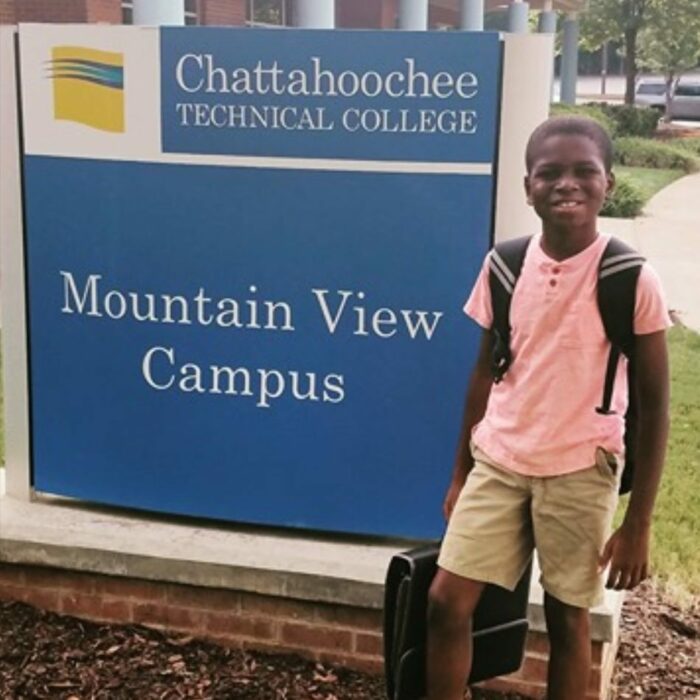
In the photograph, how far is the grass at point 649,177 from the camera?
18.3 metres

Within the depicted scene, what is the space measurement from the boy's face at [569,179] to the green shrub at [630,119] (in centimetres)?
2496

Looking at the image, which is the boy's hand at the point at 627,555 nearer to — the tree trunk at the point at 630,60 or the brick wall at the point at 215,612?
the brick wall at the point at 215,612

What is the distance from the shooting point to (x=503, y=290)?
103 inches

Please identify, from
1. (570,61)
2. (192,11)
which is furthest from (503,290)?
(570,61)

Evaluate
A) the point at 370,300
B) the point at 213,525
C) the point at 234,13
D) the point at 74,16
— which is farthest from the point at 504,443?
the point at 234,13

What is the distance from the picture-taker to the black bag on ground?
2.81 meters

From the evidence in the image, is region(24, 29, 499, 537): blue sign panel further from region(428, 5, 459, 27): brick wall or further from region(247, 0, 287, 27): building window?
region(428, 5, 459, 27): brick wall

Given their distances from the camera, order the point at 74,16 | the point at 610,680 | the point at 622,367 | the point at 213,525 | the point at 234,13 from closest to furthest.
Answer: the point at 622,367 < the point at 610,680 < the point at 213,525 < the point at 74,16 < the point at 234,13

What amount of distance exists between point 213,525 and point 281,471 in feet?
0.94

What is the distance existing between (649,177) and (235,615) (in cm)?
1845

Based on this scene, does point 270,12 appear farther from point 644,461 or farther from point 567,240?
point 644,461

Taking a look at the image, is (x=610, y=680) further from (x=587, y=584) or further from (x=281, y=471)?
(x=281, y=471)

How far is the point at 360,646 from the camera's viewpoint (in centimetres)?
334

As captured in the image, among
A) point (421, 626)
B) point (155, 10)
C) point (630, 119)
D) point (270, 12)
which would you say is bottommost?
point (630, 119)
